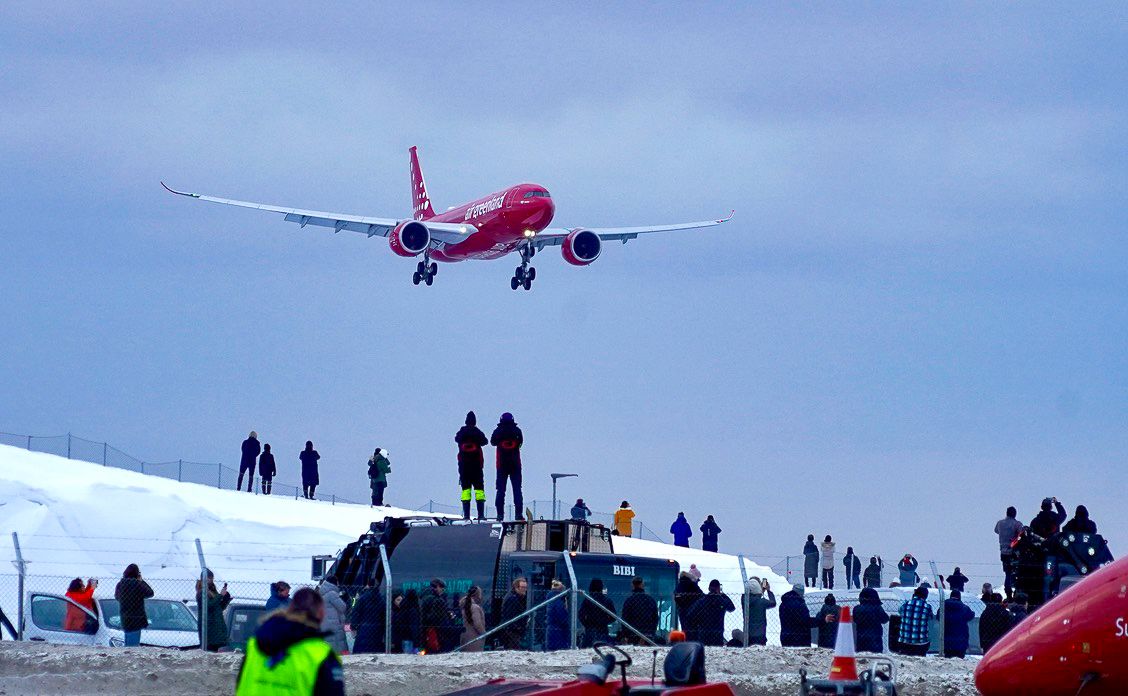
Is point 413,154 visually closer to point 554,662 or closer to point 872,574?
point 872,574

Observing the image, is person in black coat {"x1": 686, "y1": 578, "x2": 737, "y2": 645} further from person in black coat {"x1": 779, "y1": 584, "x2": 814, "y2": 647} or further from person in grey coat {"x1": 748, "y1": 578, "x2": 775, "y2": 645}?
person in black coat {"x1": 779, "y1": 584, "x2": 814, "y2": 647}

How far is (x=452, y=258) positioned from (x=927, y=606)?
35.4 metres

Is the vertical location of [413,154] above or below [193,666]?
above

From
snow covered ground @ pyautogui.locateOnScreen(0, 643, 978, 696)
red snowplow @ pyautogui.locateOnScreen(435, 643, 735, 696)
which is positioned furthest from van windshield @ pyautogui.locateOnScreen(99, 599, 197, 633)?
red snowplow @ pyautogui.locateOnScreen(435, 643, 735, 696)

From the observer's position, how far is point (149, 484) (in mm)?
37875

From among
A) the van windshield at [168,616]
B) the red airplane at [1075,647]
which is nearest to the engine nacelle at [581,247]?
the van windshield at [168,616]

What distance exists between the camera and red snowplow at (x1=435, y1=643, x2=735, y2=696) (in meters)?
7.67

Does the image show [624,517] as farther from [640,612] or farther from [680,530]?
[640,612]

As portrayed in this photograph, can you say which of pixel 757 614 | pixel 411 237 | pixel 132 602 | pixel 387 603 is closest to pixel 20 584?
pixel 132 602

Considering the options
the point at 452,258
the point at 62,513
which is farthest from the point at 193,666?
the point at 452,258

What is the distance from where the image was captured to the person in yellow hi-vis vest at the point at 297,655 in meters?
6.37

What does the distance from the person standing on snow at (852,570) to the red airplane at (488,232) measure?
828 inches

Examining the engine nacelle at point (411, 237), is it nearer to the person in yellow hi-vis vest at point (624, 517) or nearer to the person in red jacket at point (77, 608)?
the person in yellow hi-vis vest at point (624, 517)

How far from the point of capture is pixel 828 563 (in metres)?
27.9
